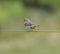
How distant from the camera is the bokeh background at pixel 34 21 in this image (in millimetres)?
3047

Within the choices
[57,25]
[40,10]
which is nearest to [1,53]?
[57,25]

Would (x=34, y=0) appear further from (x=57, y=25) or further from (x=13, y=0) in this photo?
(x=57, y=25)

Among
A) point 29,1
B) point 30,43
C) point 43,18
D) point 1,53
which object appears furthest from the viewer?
point 29,1

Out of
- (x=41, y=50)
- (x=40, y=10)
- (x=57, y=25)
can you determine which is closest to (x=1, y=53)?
(x=41, y=50)

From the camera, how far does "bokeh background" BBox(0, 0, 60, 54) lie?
10.00ft

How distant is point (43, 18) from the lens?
11.6 ft

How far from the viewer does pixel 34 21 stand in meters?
3.19

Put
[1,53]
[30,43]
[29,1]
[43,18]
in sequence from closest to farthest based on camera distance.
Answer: [1,53] < [30,43] < [43,18] < [29,1]

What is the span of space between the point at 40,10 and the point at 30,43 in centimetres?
66

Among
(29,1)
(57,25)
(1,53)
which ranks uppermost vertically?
(29,1)

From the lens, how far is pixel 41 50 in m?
2.94

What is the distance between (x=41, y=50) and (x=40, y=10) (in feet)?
3.05

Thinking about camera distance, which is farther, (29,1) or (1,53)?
(29,1)

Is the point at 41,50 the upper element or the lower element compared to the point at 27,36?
lower
